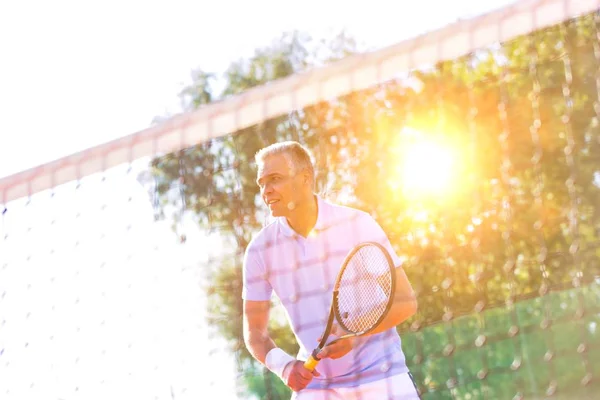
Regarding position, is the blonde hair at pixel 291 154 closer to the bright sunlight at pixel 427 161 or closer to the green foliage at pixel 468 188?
the green foliage at pixel 468 188

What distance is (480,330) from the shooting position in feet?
32.2

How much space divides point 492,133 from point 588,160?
157cm

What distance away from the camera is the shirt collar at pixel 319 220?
3900 millimetres

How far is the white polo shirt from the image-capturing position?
3842 millimetres

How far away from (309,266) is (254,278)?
0.80 feet

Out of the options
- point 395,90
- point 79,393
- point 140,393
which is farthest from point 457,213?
point 79,393

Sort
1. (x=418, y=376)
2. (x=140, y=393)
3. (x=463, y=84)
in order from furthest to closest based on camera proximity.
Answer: (x=463, y=84) < (x=418, y=376) < (x=140, y=393)

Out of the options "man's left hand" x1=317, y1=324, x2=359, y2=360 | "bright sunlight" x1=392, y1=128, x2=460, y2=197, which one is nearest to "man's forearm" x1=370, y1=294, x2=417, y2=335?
"man's left hand" x1=317, y1=324, x2=359, y2=360

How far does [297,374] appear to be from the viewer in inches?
140

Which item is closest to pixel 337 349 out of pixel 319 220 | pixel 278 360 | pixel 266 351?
pixel 278 360

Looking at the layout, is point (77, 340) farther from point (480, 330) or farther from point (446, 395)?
point (446, 395)

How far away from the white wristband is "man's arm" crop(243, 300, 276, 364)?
2.8 inches

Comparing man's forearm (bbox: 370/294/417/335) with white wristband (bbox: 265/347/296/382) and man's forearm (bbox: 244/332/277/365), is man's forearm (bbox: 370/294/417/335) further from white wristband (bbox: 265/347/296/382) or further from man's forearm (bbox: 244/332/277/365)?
man's forearm (bbox: 244/332/277/365)

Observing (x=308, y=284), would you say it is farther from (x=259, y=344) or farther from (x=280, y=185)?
(x=280, y=185)
